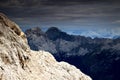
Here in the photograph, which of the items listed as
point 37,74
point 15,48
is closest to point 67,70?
point 37,74

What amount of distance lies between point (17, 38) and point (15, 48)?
10.7 ft

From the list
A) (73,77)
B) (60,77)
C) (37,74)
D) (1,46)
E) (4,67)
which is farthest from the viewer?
(73,77)

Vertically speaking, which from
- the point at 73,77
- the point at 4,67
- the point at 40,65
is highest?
the point at 4,67

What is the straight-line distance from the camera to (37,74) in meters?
43.5

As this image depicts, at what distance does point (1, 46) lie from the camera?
1559 inches

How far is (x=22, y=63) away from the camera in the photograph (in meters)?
41.3

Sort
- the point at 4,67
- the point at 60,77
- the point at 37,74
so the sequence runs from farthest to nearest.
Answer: the point at 60,77 < the point at 37,74 < the point at 4,67

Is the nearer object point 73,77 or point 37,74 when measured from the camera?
point 37,74

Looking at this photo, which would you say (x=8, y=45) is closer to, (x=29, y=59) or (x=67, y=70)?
(x=29, y=59)

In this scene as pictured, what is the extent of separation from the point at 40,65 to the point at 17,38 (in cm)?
615

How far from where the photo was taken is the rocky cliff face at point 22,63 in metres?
38.3

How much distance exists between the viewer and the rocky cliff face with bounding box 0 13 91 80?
38.3 m

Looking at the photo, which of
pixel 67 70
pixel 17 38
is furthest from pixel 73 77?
pixel 17 38

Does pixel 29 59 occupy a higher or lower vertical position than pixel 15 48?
lower
